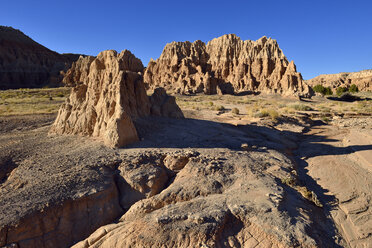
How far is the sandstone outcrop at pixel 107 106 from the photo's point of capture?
9.17 meters

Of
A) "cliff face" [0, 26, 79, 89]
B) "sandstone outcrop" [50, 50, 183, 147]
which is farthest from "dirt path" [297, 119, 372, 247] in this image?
"cliff face" [0, 26, 79, 89]

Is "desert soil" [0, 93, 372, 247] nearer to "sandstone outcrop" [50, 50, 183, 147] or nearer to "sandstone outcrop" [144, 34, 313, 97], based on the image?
"sandstone outcrop" [50, 50, 183, 147]

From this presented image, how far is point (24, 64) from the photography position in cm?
6106

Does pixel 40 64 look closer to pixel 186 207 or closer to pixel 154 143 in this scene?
pixel 154 143

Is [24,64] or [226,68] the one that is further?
[226,68]

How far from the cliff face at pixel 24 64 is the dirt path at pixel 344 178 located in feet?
211

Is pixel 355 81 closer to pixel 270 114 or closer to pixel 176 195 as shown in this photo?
pixel 270 114

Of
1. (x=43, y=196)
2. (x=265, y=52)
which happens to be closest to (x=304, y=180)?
(x=43, y=196)

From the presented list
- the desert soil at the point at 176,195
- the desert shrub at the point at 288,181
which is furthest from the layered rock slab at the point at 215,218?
the desert shrub at the point at 288,181

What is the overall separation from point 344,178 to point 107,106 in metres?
10.6

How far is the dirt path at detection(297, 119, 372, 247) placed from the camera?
562 centimetres

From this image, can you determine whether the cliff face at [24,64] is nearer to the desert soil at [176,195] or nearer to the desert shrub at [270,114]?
the desert shrub at [270,114]

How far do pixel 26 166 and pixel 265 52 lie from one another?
6301 cm

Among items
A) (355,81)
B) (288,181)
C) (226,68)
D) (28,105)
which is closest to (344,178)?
(288,181)
